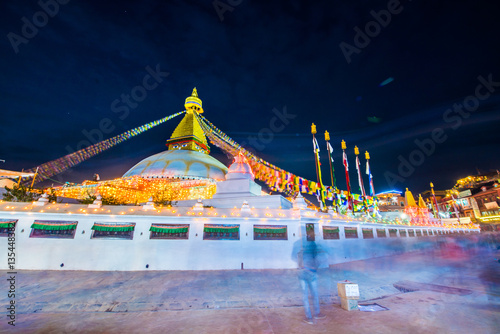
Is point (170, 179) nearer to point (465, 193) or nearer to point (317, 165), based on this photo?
point (317, 165)

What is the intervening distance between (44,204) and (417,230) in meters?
44.2

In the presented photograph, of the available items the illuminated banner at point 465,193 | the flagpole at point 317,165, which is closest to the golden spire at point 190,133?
the flagpole at point 317,165

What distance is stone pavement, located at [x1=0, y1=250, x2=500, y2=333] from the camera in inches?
209

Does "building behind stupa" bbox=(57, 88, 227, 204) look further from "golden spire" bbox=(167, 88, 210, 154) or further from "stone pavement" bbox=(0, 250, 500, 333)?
"stone pavement" bbox=(0, 250, 500, 333)

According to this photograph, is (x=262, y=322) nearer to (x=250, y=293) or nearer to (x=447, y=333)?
(x=250, y=293)

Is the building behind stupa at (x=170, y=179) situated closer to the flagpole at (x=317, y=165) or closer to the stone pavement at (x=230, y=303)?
the stone pavement at (x=230, y=303)

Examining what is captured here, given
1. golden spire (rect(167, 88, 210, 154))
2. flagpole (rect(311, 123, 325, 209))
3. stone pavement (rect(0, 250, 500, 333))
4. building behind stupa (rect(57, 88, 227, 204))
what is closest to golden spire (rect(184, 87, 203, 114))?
golden spire (rect(167, 88, 210, 154))

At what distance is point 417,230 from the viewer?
3362 centimetres

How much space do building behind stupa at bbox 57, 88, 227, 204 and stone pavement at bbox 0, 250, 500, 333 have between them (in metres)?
8.80

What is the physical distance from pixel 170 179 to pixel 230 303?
69.9 ft

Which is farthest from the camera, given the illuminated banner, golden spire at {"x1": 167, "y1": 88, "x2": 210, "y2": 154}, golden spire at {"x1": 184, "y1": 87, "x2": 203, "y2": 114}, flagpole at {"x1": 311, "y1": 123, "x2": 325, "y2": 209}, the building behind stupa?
the illuminated banner

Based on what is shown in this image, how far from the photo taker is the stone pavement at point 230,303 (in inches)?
209

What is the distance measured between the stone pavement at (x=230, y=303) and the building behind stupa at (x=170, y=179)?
28.9ft

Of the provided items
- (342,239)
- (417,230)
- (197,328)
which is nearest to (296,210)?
(342,239)
